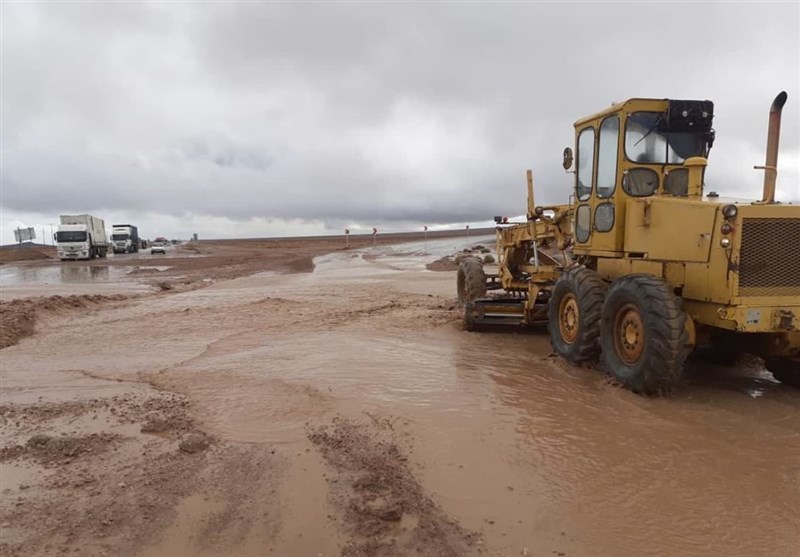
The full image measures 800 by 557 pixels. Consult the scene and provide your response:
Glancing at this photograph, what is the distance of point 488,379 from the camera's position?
7.01 meters

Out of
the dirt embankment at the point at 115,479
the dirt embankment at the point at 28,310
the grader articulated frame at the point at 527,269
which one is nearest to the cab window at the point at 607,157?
the grader articulated frame at the point at 527,269

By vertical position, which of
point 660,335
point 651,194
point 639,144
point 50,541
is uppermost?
point 639,144

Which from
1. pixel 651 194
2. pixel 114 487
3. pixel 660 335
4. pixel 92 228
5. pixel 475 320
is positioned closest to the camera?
pixel 114 487

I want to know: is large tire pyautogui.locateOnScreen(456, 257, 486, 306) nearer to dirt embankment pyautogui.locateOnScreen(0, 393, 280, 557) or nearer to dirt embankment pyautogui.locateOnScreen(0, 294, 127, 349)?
dirt embankment pyautogui.locateOnScreen(0, 393, 280, 557)

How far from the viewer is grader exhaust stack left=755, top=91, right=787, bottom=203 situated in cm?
685

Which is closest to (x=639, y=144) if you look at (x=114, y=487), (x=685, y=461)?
(x=685, y=461)

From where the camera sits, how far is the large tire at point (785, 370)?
6.41 meters

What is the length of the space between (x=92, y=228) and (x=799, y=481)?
53.1 meters

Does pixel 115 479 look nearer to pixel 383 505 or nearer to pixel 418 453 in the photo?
pixel 383 505

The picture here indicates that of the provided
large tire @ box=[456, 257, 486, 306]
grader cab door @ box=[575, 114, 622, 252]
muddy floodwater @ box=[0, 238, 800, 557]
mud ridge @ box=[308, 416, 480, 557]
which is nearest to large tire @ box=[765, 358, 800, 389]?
muddy floodwater @ box=[0, 238, 800, 557]

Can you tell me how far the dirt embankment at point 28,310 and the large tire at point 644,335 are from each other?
10.2m

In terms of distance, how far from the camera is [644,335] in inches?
228

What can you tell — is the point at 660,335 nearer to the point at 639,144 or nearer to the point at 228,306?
the point at 639,144

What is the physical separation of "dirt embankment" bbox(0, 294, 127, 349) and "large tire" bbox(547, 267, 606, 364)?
9.62 m
